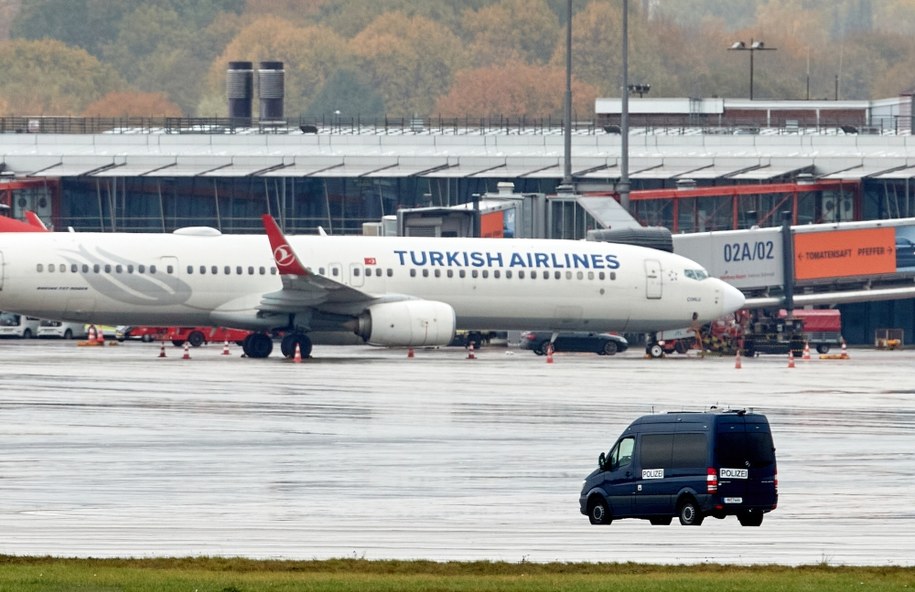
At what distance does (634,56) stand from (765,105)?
4511cm

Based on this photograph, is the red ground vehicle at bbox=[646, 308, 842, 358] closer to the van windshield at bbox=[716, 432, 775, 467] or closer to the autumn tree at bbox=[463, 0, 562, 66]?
the van windshield at bbox=[716, 432, 775, 467]

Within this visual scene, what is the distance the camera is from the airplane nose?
53500 millimetres

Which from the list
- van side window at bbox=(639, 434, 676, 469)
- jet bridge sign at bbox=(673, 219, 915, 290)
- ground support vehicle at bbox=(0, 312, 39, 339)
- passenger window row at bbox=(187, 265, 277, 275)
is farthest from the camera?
ground support vehicle at bbox=(0, 312, 39, 339)

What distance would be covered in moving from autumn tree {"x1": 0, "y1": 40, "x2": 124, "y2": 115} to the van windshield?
122m

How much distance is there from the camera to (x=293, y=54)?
148 metres

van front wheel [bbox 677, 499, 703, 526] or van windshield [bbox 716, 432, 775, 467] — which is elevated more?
van windshield [bbox 716, 432, 775, 467]

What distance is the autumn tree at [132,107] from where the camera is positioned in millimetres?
125531

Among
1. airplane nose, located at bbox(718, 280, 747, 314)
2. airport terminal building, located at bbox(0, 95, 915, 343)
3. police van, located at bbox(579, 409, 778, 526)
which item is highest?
airport terminal building, located at bbox(0, 95, 915, 343)

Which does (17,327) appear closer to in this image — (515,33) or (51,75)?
(51,75)

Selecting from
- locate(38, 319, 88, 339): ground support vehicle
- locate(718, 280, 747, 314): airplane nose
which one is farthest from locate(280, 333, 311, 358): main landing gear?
locate(38, 319, 88, 339): ground support vehicle

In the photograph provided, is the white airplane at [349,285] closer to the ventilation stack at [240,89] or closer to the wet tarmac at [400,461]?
the wet tarmac at [400,461]

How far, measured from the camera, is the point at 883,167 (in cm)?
7044

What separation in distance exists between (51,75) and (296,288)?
100 m

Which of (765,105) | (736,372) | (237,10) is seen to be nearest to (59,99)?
(237,10)
